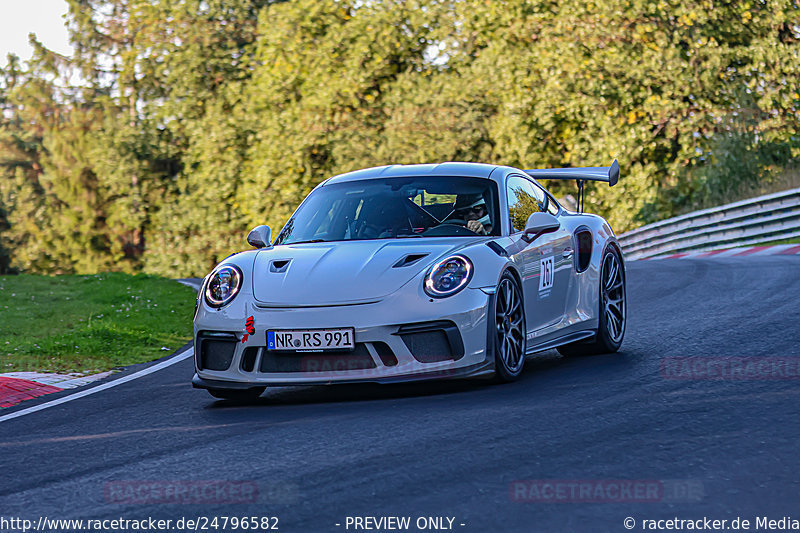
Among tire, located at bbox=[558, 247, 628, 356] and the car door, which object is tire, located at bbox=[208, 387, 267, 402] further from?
tire, located at bbox=[558, 247, 628, 356]

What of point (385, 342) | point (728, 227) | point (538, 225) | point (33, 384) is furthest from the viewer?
point (728, 227)

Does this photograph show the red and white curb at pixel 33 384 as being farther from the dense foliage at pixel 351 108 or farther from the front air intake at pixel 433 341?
the dense foliage at pixel 351 108

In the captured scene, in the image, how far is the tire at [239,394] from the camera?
22.5 ft

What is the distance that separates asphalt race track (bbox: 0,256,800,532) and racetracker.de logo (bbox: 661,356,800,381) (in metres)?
0.08

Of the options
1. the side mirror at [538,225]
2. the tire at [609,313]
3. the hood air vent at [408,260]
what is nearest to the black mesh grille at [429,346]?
the hood air vent at [408,260]

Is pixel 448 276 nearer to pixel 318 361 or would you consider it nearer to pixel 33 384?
pixel 318 361

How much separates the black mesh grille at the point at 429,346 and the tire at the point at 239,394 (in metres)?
0.99

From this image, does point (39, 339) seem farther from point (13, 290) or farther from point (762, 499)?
point (762, 499)

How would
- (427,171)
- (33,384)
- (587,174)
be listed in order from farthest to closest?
(587,174) < (33,384) < (427,171)

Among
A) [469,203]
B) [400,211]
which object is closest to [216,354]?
[400,211]

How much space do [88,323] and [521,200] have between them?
6944 millimetres

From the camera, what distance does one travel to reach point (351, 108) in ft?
130

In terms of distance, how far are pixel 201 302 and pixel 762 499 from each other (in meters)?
4.03

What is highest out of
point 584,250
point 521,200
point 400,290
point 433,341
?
point 521,200
